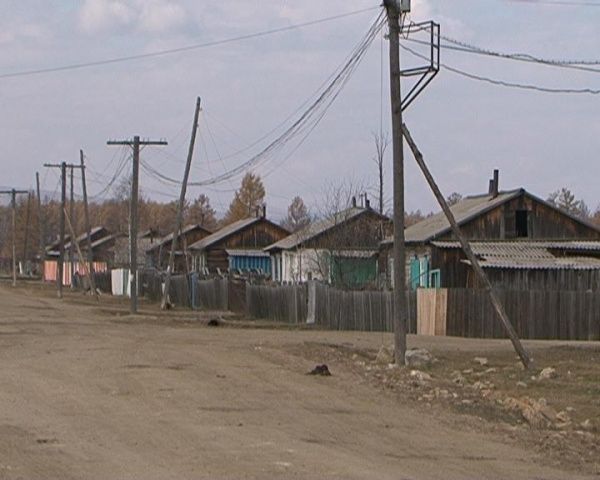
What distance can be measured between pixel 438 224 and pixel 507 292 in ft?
51.1

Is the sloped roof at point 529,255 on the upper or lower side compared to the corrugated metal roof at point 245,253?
lower

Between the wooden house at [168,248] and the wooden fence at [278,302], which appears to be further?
the wooden house at [168,248]

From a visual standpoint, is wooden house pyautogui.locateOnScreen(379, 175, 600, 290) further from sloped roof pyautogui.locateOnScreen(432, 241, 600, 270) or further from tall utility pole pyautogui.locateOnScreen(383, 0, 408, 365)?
tall utility pole pyautogui.locateOnScreen(383, 0, 408, 365)

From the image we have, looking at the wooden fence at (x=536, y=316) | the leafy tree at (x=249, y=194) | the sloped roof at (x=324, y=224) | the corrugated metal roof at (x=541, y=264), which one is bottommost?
the wooden fence at (x=536, y=316)

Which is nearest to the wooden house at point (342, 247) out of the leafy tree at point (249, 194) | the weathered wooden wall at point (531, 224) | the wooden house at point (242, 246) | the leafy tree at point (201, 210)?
the weathered wooden wall at point (531, 224)

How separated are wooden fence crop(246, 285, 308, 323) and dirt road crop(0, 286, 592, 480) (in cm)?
2025

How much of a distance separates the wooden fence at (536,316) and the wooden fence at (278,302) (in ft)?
29.9

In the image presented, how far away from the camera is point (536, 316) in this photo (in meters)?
37.2

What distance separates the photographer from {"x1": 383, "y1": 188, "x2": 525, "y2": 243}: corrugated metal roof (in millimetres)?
50000

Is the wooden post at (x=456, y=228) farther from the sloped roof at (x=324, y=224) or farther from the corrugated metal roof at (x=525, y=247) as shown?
the sloped roof at (x=324, y=224)

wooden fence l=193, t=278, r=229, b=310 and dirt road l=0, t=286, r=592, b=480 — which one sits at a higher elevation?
wooden fence l=193, t=278, r=229, b=310

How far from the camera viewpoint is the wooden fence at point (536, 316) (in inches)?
1454

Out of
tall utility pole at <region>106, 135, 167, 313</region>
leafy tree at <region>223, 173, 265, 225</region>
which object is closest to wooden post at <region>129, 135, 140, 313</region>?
tall utility pole at <region>106, 135, 167, 313</region>

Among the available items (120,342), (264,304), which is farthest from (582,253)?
(120,342)
